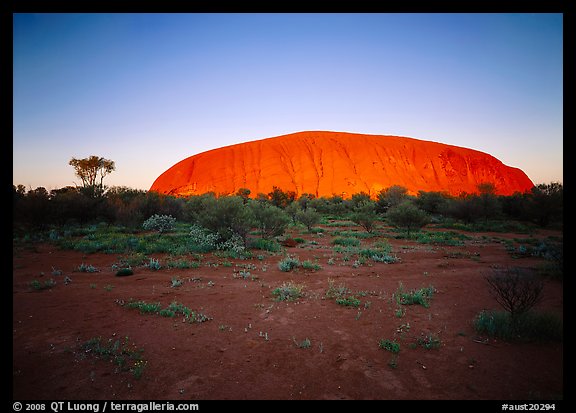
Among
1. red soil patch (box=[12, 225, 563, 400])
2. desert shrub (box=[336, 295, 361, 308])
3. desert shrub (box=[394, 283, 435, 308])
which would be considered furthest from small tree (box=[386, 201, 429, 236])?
desert shrub (box=[336, 295, 361, 308])

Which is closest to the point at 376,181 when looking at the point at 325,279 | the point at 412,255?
the point at 412,255

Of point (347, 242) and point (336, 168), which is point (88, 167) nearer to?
point (347, 242)

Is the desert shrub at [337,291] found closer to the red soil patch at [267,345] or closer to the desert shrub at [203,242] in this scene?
the red soil patch at [267,345]

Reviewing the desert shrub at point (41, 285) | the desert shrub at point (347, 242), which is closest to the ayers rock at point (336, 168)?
the desert shrub at point (347, 242)

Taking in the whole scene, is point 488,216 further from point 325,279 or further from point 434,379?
point 434,379

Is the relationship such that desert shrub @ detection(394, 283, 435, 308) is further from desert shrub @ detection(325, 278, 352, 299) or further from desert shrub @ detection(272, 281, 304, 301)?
desert shrub @ detection(272, 281, 304, 301)
